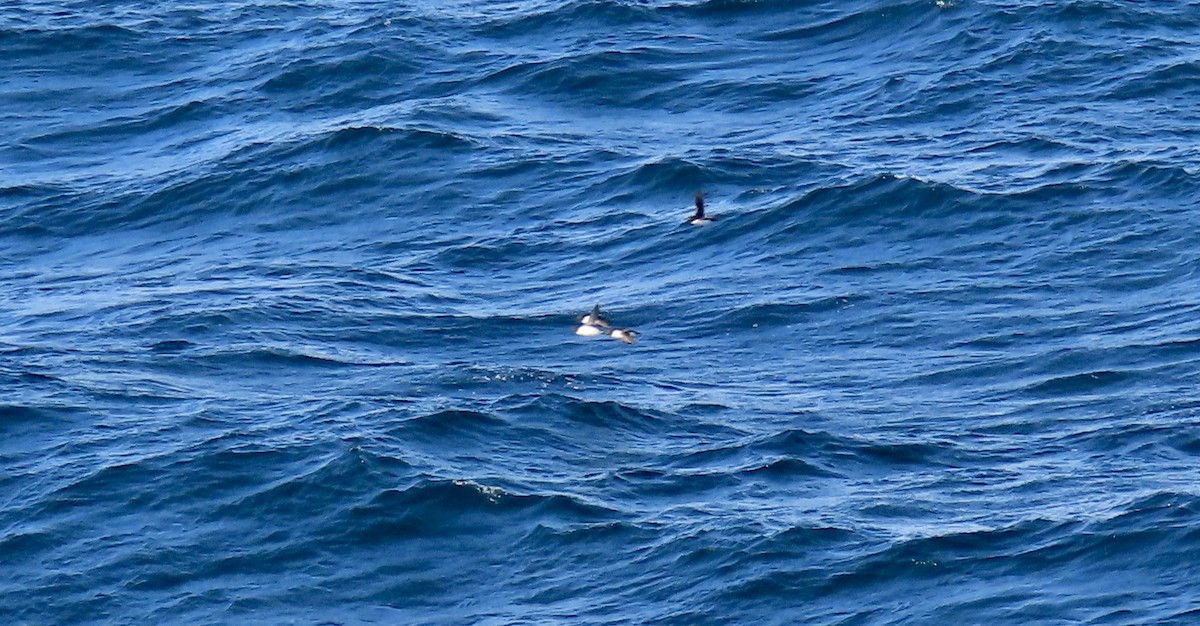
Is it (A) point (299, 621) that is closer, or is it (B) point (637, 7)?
(A) point (299, 621)

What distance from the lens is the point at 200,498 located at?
4600 centimetres

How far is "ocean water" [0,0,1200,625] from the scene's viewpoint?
142ft

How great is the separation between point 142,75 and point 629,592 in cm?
2970

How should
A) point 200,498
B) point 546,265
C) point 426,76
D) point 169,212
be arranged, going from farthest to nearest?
1. point 426,76
2. point 169,212
3. point 546,265
4. point 200,498

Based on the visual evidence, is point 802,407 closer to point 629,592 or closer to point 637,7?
point 629,592

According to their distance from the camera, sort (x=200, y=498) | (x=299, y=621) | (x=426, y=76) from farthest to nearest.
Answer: (x=426, y=76)
(x=200, y=498)
(x=299, y=621)

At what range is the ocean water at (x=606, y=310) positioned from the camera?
4325 centimetres

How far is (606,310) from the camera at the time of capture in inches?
2053

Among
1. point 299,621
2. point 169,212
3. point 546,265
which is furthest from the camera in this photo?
point 169,212

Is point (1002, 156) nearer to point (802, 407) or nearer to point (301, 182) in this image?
point (802, 407)

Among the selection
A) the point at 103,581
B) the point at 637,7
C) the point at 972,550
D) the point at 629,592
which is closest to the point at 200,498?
the point at 103,581

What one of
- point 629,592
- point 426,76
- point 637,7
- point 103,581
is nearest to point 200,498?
point 103,581

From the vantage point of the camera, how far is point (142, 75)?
6669 cm

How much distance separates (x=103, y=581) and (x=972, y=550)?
1523 cm
